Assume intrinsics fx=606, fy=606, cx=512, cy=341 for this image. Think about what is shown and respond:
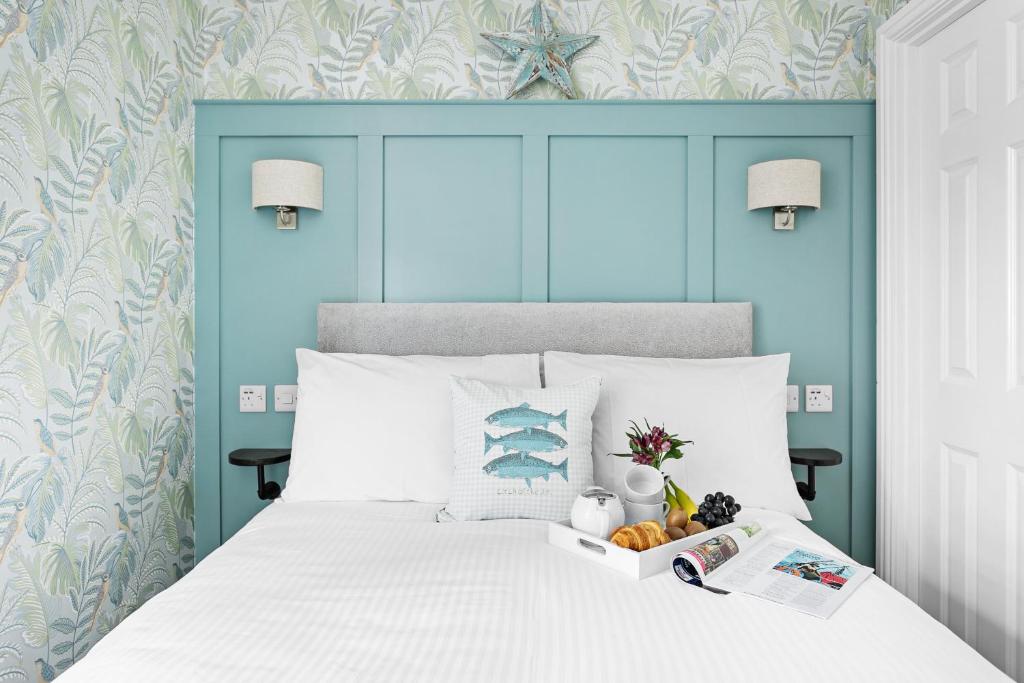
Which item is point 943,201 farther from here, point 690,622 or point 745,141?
point 690,622

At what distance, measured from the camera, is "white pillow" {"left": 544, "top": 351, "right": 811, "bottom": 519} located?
72.8 inches

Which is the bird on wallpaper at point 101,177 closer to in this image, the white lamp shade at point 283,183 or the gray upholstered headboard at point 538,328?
the white lamp shade at point 283,183

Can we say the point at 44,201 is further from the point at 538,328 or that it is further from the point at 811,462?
the point at 811,462

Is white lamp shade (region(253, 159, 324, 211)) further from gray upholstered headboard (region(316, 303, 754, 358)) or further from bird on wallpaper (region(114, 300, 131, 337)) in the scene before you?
bird on wallpaper (region(114, 300, 131, 337))

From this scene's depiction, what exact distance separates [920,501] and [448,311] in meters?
1.82

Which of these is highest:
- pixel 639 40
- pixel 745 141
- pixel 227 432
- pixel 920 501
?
pixel 639 40

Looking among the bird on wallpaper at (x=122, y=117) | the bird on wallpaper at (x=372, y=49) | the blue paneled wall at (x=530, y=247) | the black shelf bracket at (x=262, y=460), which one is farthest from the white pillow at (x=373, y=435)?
the bird on wallpaper at (x=372, y=49)

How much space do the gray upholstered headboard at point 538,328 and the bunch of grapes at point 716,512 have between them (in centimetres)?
80

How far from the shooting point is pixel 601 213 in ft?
7.87

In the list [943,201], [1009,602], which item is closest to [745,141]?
[943,201]

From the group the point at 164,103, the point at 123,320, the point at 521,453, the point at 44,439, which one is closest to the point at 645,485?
the point at 521,453

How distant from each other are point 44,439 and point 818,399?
8.45 ft

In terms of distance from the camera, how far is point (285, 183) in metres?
2.24

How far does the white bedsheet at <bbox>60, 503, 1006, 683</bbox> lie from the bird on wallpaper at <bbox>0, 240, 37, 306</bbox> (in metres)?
0.87
